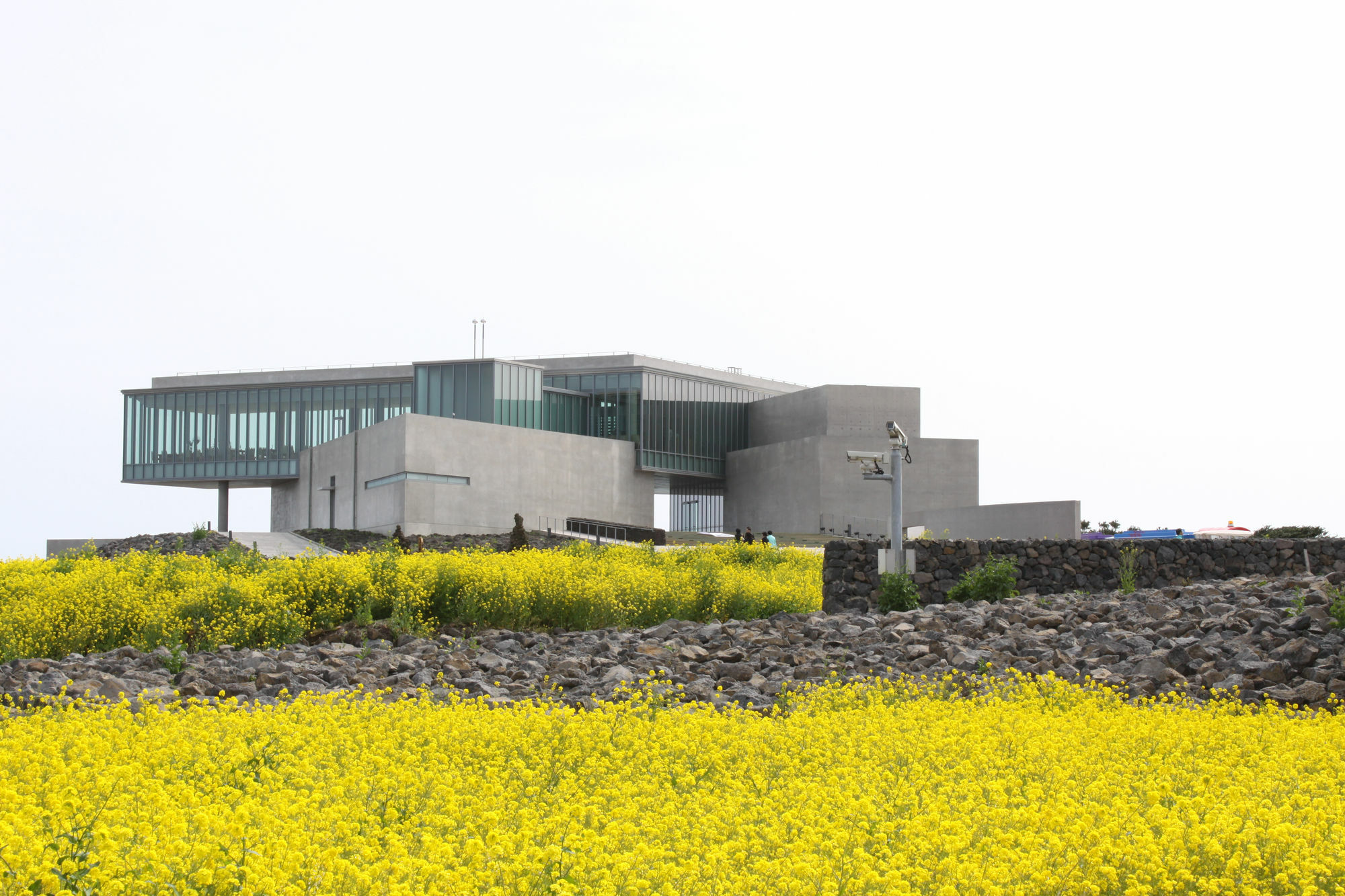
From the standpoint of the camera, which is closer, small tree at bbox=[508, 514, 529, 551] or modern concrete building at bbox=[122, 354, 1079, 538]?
A: small tree at bbox=[508, 514, 529, 551]

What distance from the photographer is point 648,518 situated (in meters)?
53.5

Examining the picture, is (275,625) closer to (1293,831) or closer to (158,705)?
(158,705)

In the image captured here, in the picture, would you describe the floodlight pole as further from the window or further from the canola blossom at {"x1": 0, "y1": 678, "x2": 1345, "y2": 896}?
the window

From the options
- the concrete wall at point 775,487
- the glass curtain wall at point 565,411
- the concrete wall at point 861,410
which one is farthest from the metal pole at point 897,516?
the glass curtain wall at point 565,411

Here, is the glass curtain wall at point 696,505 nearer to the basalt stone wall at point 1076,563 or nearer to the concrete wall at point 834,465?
the concrete wall at point 834,465

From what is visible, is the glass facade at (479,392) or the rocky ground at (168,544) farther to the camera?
the glass facade at (479,392)

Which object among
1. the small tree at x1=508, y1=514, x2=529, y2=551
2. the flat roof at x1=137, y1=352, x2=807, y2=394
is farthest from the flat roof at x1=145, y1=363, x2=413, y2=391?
the small tree at x1=508, y1=514, x2=529, y2=551

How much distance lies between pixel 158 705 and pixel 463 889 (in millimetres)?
6035

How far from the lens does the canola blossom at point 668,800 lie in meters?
4.33

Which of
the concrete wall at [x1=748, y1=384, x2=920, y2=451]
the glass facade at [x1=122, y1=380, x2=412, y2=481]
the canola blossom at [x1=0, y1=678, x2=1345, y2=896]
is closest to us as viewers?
the canola blossom at [x1=0, y1=678, x2=1345, y2=896]

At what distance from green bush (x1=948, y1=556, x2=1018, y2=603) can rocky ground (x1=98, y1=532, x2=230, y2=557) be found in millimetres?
20244

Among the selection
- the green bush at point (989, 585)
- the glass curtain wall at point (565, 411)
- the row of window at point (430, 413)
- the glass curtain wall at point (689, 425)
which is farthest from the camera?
the glass curtain wall at point (689, 425)

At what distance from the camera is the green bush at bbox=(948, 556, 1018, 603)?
662 inches

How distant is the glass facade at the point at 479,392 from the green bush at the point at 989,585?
34.8 meters
